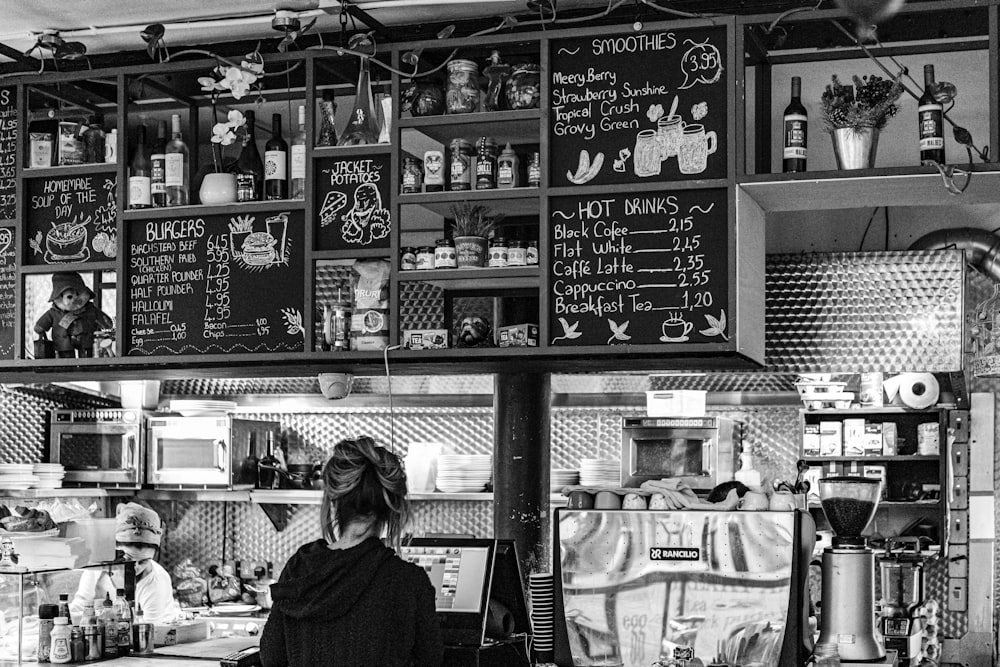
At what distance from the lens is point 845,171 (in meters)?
4.16

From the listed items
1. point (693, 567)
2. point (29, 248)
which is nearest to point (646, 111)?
point (693, 567)

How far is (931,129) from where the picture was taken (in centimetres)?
414

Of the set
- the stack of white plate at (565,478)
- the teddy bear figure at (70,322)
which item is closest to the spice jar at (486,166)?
the teddy bear figure at (70,322)

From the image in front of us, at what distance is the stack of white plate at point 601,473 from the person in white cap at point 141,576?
2530 mm

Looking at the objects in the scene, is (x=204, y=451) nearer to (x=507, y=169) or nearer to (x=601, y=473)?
(x=601, y=473)

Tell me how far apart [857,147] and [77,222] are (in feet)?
10.3

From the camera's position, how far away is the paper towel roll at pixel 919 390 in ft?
25.3

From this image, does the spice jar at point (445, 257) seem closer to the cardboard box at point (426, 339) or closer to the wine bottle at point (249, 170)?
the cardboard box at point (426, 339)

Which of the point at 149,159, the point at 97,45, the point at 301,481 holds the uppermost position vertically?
the point at 97,45

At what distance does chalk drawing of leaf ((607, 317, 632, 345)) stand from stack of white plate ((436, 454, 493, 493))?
3.58m

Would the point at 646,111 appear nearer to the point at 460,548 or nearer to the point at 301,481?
the point at 460,548

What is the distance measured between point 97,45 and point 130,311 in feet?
3.78

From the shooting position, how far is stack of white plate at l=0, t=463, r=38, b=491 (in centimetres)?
755

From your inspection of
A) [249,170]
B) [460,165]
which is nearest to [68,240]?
[249,170]
